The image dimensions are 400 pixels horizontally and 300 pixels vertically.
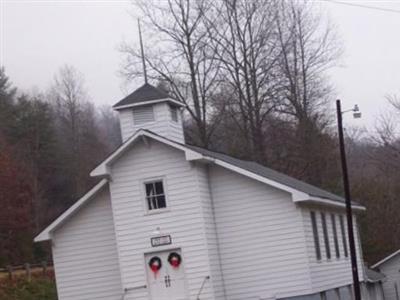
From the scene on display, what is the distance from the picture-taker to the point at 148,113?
36.4 m

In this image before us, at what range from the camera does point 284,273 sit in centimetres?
3438

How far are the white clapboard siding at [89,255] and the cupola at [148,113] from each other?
2576 millimetres

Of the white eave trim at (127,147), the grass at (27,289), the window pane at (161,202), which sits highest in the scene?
the white eave trim at (127,147)

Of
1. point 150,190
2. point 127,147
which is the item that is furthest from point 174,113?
point 150,190

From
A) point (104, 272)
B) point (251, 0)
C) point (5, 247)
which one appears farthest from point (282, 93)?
point (104, 272)

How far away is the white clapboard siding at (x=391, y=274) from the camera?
2299 inches

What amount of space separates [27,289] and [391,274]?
20966mm

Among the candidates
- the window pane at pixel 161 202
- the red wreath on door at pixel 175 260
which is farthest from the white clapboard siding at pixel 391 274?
the window pane at pixel 161 202

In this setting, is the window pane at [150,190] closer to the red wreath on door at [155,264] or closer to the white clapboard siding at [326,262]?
the red wreath on door at [155,264]

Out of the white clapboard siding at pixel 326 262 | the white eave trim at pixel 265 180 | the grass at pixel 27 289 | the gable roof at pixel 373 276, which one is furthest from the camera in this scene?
the grass at pixel 27 289

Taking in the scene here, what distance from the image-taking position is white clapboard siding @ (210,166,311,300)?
3425 cm

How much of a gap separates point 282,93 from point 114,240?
87.4 feet

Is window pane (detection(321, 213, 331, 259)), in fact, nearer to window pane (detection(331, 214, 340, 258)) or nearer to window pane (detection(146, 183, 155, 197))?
window pane (detection(331, 214, 340, 258))

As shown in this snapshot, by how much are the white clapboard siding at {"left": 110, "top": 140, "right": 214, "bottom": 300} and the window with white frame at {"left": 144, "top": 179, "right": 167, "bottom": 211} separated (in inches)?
7.0
